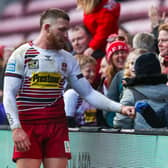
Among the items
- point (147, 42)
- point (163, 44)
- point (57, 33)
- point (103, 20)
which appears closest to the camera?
point (57, 33)

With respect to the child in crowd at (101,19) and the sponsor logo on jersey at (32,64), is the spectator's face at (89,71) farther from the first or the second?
the sponsor logo on jersey at (32,64)

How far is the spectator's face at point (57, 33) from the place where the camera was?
745 cm

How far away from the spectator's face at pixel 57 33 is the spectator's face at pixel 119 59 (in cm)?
258

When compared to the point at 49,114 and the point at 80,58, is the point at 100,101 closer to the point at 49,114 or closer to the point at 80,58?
the point at 49,114

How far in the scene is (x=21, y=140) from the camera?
712cm

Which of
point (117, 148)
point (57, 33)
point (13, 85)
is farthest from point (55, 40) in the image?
point (117, 148)

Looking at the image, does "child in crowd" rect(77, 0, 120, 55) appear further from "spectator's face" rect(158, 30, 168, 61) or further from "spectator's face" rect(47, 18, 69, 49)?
"spectator's face" rect(47, 18, 69, 49)

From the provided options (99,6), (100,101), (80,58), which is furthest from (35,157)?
(99,6)

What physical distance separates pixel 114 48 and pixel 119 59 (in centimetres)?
16

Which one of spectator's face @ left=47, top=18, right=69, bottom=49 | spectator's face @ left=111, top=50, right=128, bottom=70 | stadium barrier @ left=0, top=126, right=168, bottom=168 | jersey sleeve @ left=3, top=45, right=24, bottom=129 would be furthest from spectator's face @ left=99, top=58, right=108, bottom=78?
jersey sleeve @ left=3, top=45, right=24, bottom=129

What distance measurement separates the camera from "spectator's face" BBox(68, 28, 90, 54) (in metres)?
11.3

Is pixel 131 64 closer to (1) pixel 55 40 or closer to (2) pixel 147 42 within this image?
(2) pixel 147 42

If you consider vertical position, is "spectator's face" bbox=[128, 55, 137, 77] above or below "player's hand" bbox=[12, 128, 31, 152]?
above

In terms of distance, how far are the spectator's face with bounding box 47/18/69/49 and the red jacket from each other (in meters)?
3.38
